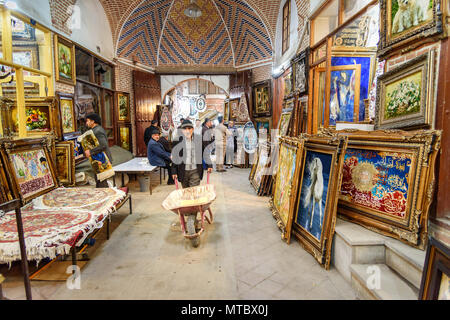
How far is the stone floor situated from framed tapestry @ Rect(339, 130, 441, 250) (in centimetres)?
76

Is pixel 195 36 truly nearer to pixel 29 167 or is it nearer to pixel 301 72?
pixel 301 72

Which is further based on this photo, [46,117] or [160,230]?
[46,117]

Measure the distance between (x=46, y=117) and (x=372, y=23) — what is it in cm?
698

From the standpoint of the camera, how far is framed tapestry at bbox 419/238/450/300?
1495mm

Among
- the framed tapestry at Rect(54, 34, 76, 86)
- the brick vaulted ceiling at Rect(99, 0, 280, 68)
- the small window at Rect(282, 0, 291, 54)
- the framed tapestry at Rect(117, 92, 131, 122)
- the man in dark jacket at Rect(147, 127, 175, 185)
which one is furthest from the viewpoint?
the framed tapestry at Rect(117, 92, 131, 122)

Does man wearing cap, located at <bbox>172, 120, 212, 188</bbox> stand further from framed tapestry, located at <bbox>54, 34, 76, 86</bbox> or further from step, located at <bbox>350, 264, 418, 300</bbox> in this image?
framed tapestry, located at <bbox>54, 34, 76, 86</bbox>

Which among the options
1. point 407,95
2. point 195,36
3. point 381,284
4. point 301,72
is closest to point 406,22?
point 407,95

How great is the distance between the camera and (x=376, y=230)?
2.75 meters

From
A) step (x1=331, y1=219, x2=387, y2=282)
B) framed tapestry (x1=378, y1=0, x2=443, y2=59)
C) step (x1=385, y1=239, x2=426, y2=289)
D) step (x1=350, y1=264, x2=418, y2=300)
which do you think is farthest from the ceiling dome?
step (x1=350, y1=264, x2=418, y2=300)

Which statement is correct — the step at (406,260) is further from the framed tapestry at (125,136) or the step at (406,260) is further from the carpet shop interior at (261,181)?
the framed tapestry at (125,136)

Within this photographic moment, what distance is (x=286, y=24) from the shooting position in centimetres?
754

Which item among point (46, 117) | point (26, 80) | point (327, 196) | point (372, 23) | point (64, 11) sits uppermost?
point (64, 11)

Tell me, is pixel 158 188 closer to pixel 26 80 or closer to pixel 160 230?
pixel 160 230

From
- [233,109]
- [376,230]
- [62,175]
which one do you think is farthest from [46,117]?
[233,109]
